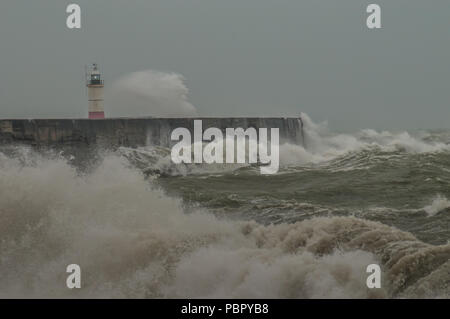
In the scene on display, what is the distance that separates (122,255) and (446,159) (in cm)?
1232

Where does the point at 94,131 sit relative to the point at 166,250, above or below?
above

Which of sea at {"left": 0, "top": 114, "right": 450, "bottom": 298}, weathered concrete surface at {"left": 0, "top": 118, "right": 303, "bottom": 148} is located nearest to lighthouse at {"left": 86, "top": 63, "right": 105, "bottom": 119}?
weathered concrete surface at {"left": 0, "top": 118, "right": 303, "bottom": 148}

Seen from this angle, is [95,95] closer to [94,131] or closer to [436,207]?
[94,131]

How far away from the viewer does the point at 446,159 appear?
15.9 metres

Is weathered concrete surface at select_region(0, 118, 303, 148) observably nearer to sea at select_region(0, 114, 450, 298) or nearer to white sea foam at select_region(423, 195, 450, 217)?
sea at select_region(0, 114, 450, 298)

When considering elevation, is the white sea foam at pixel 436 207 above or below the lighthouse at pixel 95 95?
below

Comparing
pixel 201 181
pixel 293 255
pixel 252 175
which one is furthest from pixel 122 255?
pixel 252 175

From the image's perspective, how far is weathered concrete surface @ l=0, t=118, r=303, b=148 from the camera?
1759 cm

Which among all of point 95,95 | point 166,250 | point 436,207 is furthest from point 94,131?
point 166,250

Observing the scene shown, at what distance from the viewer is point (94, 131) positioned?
18.3 meters

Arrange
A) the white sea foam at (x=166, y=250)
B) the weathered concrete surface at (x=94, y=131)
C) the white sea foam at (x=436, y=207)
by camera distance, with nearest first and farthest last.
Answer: the white sea foam at (x=166, y=250) → the white sea foam at (x=436, y=207) → the weathered concrete surface at (x=94, y=131)

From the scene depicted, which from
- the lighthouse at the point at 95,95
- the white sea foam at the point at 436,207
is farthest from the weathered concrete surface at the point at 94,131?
the white sea foam at the point at 436,207

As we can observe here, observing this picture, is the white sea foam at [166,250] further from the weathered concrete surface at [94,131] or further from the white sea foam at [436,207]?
the weathered concrete surface at [94,131]

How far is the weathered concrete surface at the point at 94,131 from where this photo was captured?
57.7 ft
